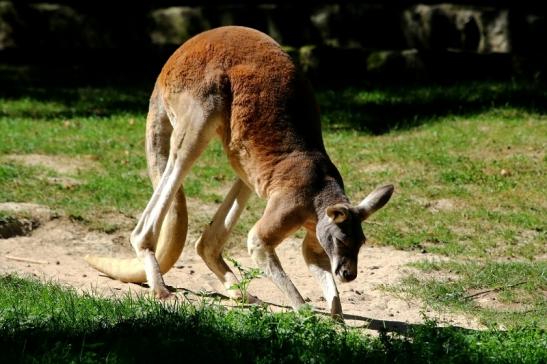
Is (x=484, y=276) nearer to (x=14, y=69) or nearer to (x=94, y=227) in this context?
(x=94, y=227)

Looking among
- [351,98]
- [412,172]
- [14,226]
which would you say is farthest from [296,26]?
[14,226]

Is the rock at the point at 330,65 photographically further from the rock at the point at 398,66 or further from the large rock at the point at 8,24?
the large rock at the point at 8,24

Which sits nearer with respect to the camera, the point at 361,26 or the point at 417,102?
the point at 417,102

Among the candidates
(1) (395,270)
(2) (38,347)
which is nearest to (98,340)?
(2) (38,347)

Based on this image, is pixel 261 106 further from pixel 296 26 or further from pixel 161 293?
pixel 296 26

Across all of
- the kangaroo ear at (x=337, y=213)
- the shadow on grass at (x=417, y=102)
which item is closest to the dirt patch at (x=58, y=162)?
the shadow on grass at (x=417, y=102)

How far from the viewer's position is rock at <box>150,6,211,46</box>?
16266 mm

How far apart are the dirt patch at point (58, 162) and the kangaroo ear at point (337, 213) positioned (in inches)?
193

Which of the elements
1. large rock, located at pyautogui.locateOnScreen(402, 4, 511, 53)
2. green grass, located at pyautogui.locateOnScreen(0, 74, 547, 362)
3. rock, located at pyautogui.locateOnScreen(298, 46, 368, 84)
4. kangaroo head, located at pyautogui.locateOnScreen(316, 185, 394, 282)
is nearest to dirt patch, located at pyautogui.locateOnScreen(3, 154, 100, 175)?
green grass, located at pyautogui.locateOnScreen(0, 74, 547, 362)

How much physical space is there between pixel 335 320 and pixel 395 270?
1884mm

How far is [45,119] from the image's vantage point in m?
13.3

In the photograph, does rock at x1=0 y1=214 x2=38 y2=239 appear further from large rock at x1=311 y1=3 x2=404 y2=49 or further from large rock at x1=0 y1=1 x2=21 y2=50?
large rock at x1=311 y1=3 x2=404 y2=49

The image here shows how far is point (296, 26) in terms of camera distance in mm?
16250

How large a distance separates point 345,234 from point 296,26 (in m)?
9.86
